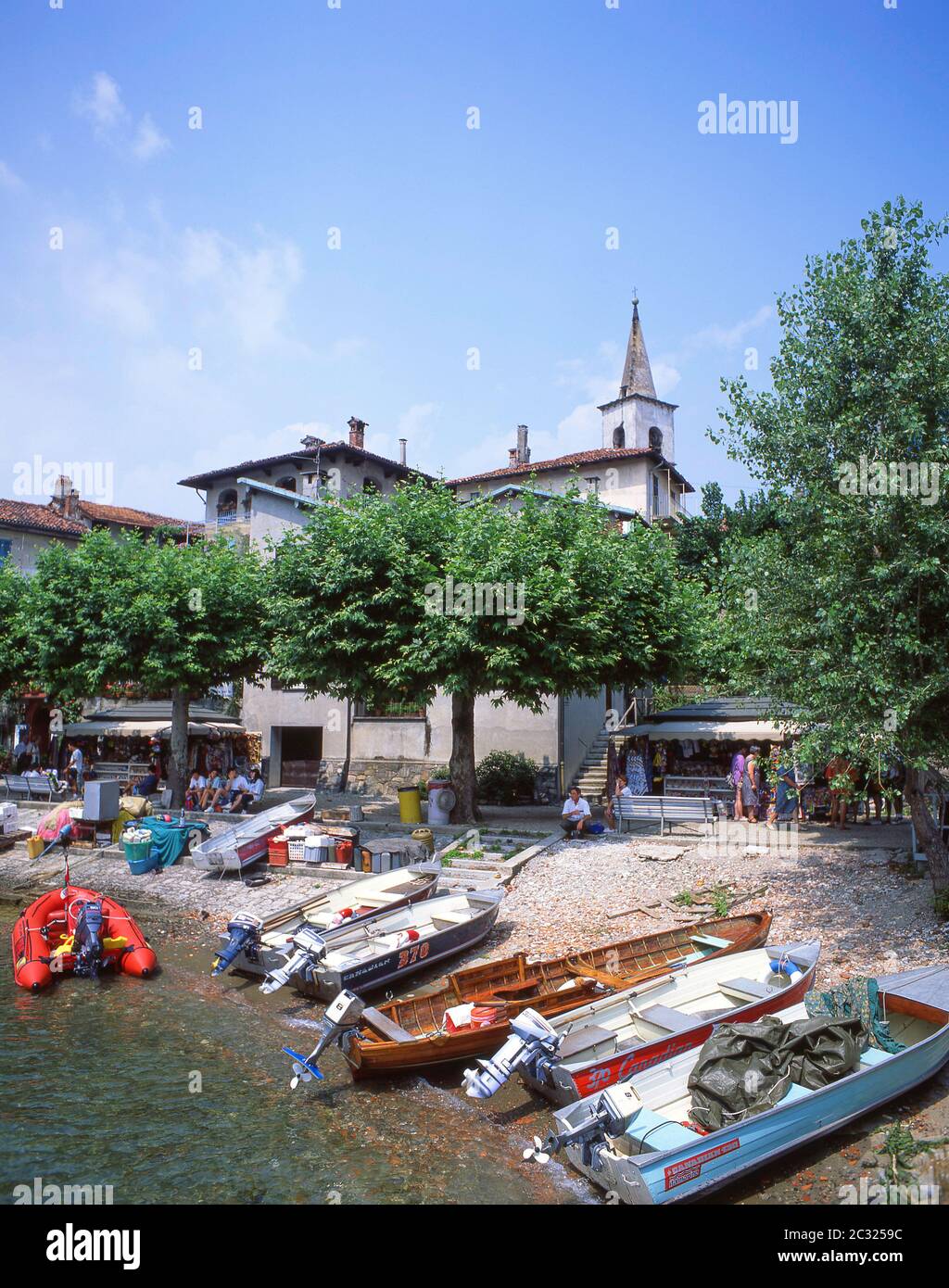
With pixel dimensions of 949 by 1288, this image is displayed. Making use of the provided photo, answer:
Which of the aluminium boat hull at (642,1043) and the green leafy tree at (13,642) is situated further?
the green leafy tree at (13,642)

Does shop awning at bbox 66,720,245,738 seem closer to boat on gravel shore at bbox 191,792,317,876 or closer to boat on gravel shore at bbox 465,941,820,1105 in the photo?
boat on gravel shore at bbox 191,792,317,876

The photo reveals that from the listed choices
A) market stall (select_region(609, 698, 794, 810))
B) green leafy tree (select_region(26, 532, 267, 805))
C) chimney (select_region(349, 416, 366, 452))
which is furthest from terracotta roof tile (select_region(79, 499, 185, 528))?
market stall (select_region(609, 698, 794, 810))

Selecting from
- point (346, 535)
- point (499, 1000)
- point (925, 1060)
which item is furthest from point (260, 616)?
point (925, 1060)

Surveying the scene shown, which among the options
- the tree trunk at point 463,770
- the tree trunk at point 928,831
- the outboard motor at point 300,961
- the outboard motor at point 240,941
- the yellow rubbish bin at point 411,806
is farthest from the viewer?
the yellow rubbish bin at point 411,806

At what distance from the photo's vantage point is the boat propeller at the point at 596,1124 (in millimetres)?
7457

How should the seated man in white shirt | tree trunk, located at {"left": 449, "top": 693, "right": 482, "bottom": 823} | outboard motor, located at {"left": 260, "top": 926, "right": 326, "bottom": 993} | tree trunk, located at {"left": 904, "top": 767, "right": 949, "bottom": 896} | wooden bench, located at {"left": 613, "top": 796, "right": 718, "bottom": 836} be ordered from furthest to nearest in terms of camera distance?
1. tree trunk, located at {"left": 449, "top": 693, "right": 482, "bottom": 823}
2. the seated man in white shirt
3. wooden bench, located at {"left": 613, "top": 796, "right": 718, "bottom": 836}
4. tree trunk, located at {"left": 904, "top": 767, "right": 949, "bottom": 896}
5. outboard motor, located at {"left": 260, "top": 926, "right": 326, "bottom": 993}

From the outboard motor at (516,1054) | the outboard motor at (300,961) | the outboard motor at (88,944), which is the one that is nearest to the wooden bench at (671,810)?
the outboard motor at (300,961)

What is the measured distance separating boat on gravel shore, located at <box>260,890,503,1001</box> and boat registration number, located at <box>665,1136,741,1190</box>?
6.04m

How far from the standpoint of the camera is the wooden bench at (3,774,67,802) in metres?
26.6

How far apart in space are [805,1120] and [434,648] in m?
12.6

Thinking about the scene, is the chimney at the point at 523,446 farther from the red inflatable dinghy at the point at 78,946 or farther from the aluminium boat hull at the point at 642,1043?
the aluminium boat hull at the point at 642,1043

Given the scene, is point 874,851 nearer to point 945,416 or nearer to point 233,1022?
point 945,416

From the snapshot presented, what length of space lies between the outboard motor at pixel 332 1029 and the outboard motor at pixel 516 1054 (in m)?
1.84
